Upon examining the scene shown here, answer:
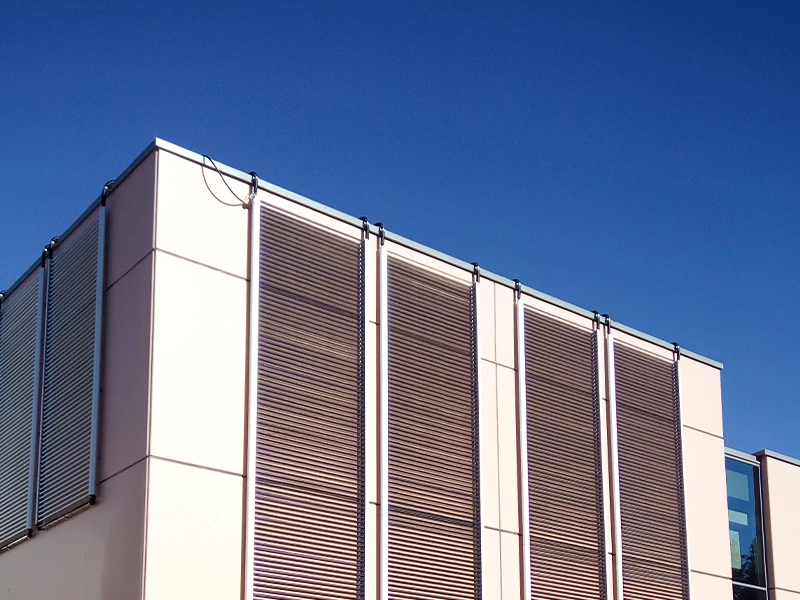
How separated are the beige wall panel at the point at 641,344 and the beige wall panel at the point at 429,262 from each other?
3.79 meters

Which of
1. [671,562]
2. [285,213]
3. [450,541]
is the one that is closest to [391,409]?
[450,541]

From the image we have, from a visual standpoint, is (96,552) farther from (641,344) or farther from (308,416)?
(641,344)

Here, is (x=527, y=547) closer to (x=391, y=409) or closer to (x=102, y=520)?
(x=391, y=409)

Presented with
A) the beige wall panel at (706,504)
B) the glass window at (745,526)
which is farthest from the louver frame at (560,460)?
the glass window at (745,526)

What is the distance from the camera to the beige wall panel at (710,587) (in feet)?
72.3

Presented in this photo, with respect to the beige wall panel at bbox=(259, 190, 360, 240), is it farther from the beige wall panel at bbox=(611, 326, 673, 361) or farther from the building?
the beige wall panel at bbox=(611, 326, 673, 361)

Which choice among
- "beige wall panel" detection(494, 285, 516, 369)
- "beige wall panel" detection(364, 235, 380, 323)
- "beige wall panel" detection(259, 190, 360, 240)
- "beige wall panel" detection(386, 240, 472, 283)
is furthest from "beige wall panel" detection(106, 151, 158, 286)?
"beige wall panel" detection(494, 285, 516, 369)

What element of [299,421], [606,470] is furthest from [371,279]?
[606,470]

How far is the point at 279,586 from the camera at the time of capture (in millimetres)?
15852

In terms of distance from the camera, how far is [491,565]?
18.6 meters

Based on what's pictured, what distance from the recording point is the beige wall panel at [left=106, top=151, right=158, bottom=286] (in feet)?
52.7

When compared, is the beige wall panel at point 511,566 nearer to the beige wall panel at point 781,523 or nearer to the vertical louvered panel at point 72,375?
the vertical louvered panel at point 72,375

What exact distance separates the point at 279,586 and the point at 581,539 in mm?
6447

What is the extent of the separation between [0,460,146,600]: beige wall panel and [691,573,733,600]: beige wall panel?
1128 centimetres
